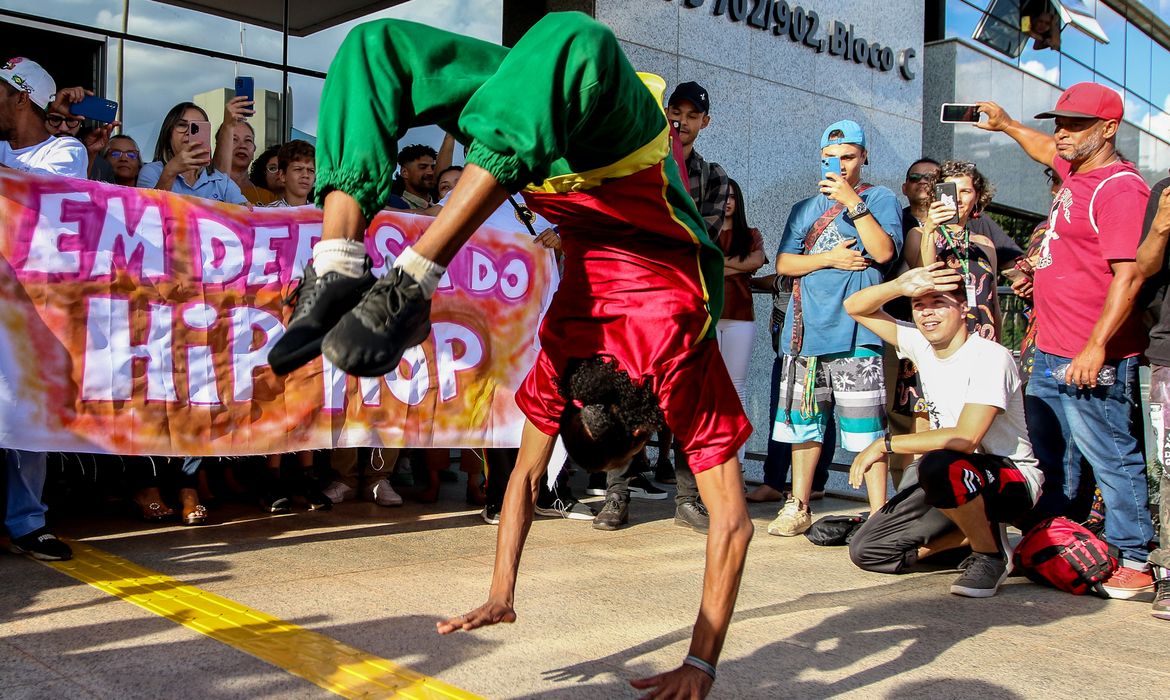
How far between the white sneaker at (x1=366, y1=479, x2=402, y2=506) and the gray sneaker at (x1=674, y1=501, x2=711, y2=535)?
165cm

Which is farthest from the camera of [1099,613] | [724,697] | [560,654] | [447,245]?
[1099,613]

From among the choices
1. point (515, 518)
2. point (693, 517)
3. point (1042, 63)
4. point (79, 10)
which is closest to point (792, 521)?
point (693, 517)

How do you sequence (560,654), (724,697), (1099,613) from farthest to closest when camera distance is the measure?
(1099,613), (560,654), (724,697)

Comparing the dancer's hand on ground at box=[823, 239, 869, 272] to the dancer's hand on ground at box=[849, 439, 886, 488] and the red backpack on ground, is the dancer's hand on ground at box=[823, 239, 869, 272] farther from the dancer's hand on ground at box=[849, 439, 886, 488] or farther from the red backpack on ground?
the red backpack on ground

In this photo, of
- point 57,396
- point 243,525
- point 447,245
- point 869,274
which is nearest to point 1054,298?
point 869,274

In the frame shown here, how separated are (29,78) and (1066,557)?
529cm

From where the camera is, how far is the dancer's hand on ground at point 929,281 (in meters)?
4.93

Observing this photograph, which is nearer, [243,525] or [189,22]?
[243,525]

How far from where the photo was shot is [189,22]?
8.10 meters

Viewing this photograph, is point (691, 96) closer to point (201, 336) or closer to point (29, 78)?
point (201, 336)

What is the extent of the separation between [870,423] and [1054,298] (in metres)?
1.15

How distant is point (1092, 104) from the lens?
16.2 feet

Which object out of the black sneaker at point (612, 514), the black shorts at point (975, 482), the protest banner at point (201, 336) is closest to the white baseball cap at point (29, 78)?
the protest banner at point (201, 336)

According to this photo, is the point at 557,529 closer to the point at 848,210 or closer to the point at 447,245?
the point at 848,210
